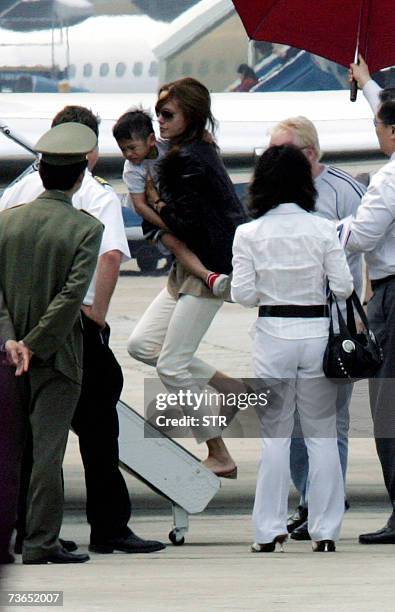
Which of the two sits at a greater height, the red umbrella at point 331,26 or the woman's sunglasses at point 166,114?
the red umbrella at point 331,26

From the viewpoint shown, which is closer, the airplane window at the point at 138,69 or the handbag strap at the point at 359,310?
the handbag strap at the point at 359,310

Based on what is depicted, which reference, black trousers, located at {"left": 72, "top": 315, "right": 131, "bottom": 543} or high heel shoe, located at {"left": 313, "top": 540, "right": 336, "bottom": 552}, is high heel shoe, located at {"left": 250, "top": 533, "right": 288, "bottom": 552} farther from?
black trousers, located at {"left": 72, "top": 315, "right": 131, "bottom": 543}

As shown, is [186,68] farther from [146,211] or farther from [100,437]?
[100,437]

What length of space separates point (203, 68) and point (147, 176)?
1360 cm

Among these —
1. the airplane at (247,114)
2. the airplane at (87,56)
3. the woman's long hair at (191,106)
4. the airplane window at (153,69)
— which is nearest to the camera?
the woman's long hair at (191,106)

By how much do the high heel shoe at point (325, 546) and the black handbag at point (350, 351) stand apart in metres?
0.64

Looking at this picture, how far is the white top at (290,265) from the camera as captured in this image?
21.6 feet

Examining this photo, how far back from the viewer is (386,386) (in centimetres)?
702

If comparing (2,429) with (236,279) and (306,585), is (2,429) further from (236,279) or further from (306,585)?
(236,279)

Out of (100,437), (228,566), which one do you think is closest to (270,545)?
(228,566)

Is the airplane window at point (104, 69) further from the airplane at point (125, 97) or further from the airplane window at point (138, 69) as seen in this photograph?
the airplane window at point (138, 69)

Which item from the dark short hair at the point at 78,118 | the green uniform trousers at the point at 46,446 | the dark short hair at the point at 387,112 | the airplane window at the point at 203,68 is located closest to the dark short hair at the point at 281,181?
the dark short hair at the point at 387,112

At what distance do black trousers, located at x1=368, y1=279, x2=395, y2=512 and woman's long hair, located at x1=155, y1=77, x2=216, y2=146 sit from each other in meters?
1.05

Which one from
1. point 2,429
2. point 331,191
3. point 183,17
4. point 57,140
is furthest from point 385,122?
point 183,17
